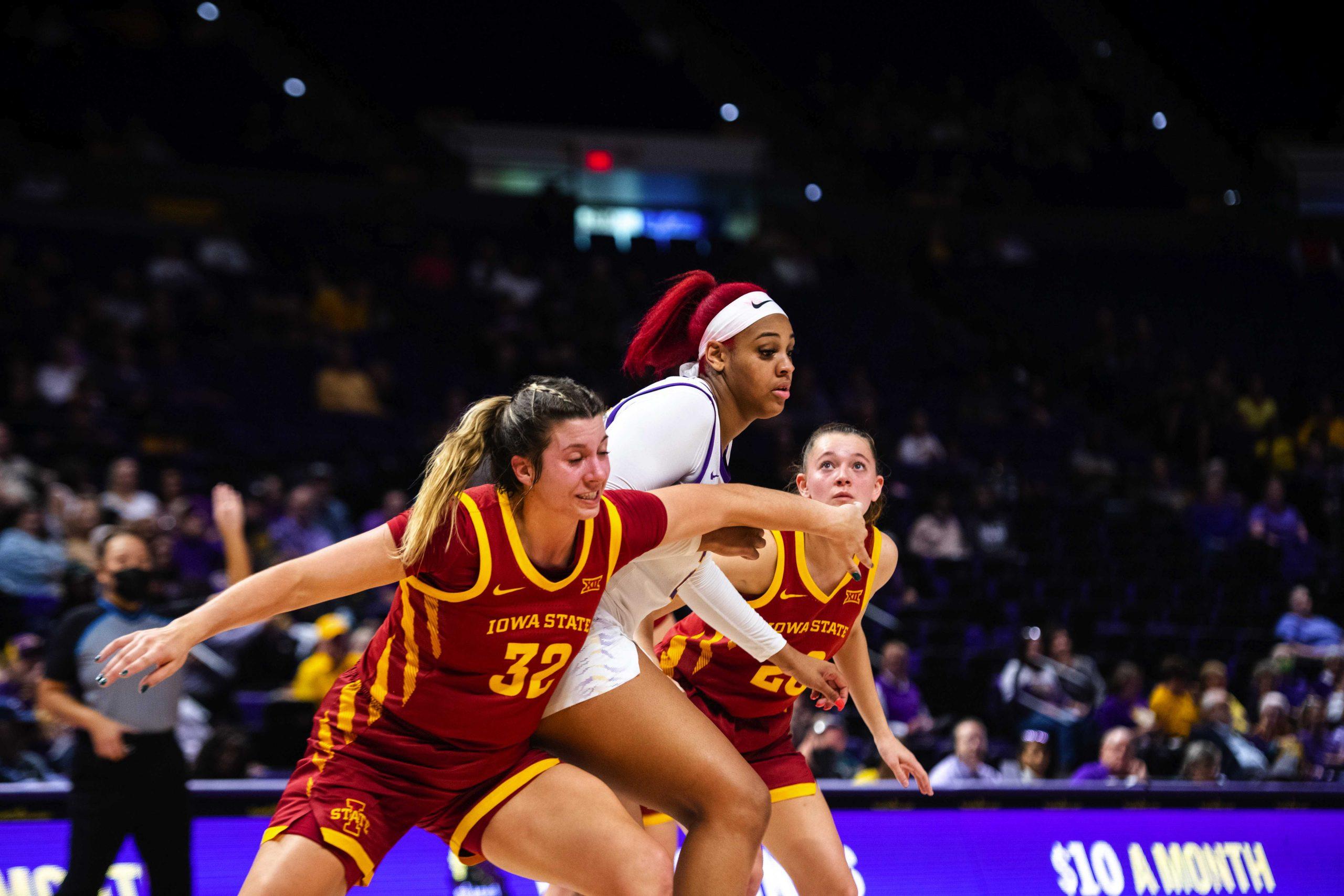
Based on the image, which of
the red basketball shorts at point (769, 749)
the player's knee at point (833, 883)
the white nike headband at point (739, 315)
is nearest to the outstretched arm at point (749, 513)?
the white nike headband at point (739, 315)

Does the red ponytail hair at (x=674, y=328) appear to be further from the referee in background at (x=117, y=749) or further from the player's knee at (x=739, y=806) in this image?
the referee in background at (x=117, y=749)

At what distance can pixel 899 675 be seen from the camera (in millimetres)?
7766

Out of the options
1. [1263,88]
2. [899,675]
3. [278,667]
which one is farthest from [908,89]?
[278,667]

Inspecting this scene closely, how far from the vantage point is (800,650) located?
395cm

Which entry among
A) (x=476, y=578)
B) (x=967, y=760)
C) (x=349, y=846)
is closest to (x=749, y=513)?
(x=476, y=578)

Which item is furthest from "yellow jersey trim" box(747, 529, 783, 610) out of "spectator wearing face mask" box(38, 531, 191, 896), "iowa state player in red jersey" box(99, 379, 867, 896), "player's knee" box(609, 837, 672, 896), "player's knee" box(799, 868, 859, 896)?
"spectator wearing face mask" box(38, 531, 191, 896)

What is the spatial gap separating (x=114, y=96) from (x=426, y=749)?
12995 mm

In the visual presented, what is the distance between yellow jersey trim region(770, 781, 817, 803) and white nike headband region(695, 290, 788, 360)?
4.29ft

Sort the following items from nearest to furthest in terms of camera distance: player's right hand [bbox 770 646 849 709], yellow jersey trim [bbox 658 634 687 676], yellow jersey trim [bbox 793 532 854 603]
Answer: player's right hand [bbox 770 646 849 709] → yellow jersey trim [bbox 793 532 854 603] → yellow jersey trim [bbox 658 634 687 676]

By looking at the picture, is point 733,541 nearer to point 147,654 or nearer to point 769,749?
point 769,749

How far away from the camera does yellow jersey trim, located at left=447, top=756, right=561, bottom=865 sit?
123 inches

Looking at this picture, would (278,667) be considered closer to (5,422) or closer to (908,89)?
(5,422)

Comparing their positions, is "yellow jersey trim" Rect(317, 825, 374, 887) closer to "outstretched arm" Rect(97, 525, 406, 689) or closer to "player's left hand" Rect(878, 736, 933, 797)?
"outstretched arm" Rect(97, 525, 406, 689)

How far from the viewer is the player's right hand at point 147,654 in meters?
2.62
